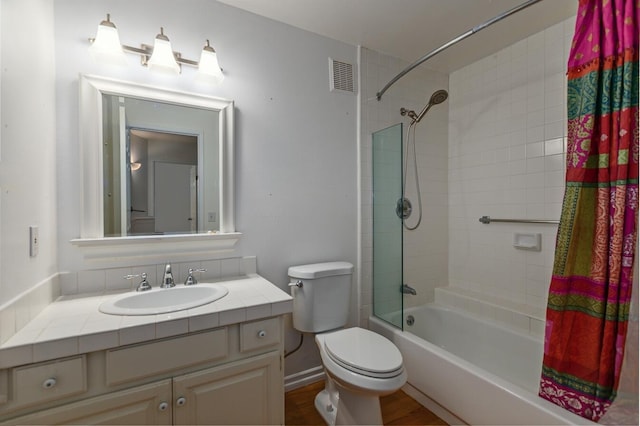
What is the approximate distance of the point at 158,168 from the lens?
1.55 metres

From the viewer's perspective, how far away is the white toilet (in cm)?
130

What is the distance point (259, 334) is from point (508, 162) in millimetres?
2078

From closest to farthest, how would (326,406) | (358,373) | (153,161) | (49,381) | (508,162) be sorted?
(49,381) → (358,373) → (153,161) → (326,406) → (508,162)

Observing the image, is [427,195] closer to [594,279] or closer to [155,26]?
[594,279]

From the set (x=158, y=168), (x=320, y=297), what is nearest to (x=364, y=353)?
(x=320, y=297)

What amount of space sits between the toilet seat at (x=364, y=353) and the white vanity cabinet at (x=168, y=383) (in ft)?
0.97

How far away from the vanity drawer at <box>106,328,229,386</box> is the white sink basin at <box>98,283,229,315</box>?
5.2 inches

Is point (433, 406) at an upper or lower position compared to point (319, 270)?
lower

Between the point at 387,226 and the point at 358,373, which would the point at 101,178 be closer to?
the point at 358,373

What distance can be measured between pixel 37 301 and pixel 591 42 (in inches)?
95.1

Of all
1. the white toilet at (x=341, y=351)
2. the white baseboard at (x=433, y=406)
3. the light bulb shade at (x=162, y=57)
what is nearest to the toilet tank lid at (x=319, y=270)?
the white toilet at (x=341, y=351)

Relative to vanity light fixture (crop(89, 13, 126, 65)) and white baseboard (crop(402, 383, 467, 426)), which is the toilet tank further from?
vanity light fixture (crop(89, 13, 126, 65))

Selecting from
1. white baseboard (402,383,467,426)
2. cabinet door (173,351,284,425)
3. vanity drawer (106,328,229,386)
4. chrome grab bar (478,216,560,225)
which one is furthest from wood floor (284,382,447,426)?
chrome grab bar (478,216,560,225)

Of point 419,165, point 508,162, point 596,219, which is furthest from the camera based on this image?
point 419,165
